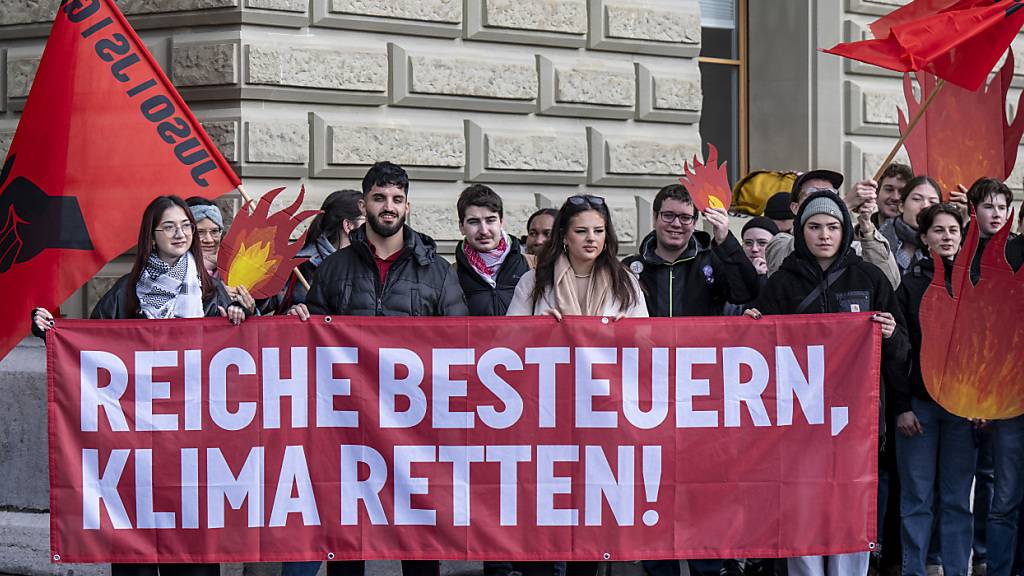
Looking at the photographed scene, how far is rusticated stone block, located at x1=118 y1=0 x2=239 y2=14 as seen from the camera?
28.4 feet

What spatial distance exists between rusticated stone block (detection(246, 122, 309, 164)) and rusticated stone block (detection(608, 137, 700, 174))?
207 centimetres

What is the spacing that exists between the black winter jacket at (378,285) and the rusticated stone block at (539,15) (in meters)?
3.08

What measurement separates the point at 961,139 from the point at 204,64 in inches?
177

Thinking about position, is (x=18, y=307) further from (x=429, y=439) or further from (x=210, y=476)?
(x=429, y=439)

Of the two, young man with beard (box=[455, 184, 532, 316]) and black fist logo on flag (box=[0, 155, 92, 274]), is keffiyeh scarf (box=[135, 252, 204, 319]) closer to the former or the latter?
black fist logo on flag (box=[0, 155, 92, 274])

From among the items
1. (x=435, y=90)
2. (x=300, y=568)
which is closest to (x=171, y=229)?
(x=300, y=568)

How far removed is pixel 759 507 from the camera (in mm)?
6430

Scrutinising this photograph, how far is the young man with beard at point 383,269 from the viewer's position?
6.55 meters

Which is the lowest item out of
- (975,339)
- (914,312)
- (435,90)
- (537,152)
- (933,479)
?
(933,479)

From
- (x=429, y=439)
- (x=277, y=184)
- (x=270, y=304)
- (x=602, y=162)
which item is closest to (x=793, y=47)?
(x=602, y=162)

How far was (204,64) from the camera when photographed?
870cm

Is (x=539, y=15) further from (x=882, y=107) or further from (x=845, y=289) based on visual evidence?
(x=845, y=289)

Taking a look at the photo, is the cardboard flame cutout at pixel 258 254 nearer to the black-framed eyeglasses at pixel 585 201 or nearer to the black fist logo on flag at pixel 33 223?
the black fist logo on flag at pixel 33 223

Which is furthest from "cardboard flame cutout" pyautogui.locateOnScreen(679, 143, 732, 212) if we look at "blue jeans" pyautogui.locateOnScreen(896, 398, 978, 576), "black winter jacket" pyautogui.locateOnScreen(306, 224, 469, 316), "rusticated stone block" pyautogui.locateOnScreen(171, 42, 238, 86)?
"rusticated stone block" pyautogui.locateOnScreen(171, 42, 238, 86)
